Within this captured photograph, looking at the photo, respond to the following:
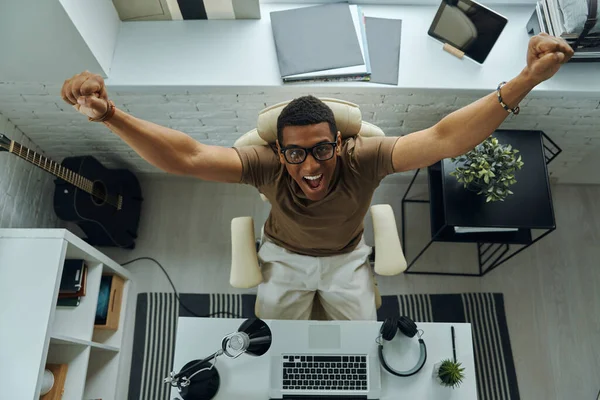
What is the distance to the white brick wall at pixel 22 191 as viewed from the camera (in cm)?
194

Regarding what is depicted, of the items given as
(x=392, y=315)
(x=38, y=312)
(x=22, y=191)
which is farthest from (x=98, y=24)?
(x=392, y=315)

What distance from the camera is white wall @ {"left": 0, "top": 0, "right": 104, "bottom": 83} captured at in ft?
4.59

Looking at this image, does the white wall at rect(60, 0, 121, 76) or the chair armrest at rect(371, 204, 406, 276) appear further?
the chair armrest at rect(371, 204, 406, 276)

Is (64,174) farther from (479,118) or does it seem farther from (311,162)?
(479,118)

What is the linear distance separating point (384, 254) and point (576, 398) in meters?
1.25

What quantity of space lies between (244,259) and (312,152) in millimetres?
638

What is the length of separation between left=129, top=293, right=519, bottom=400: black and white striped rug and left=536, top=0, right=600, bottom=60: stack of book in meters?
1.16

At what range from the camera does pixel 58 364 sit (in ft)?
6.01

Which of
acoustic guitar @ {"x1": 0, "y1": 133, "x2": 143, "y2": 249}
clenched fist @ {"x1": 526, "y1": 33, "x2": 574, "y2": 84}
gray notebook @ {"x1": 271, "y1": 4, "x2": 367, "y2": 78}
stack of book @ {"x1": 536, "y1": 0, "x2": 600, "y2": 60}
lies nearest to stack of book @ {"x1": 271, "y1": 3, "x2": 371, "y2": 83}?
gray notebook @ {"x1": 271, "y1": 4, "x2": 367, "y2": 78}

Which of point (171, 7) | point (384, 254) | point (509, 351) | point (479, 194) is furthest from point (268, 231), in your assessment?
point (509, 351)

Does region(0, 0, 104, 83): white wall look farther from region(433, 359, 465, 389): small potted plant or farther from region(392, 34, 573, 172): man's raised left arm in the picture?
region(433, 359, 465, 389): small potted plant

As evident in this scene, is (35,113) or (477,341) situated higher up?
(35,113)

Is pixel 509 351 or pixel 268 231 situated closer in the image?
pixel 268 231

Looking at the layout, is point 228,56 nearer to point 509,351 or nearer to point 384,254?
point 384,254
